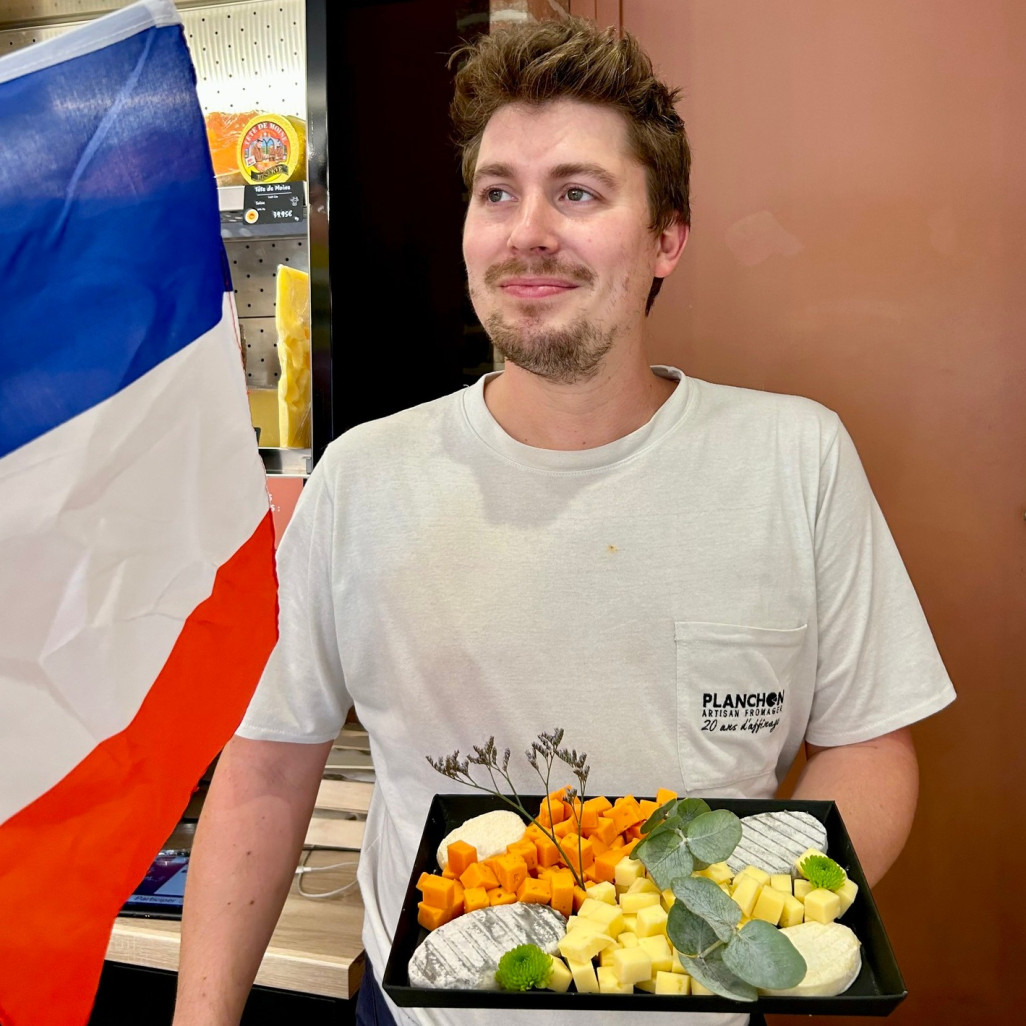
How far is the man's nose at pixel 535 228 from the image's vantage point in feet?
3.72

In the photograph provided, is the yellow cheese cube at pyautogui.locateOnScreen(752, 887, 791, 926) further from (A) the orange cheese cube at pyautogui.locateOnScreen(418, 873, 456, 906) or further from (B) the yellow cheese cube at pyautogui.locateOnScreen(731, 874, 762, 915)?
(A) the orange cheese cube at pyautogui.locateOnScreen(418, 873, 456, 906)

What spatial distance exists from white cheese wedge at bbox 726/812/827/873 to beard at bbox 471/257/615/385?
59 centimetres

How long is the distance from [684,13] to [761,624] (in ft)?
4.22

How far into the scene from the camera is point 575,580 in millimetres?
1194

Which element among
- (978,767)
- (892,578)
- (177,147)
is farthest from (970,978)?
(177,147)

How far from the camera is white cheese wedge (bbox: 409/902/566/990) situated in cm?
71

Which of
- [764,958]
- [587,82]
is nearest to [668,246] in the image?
[587,82]

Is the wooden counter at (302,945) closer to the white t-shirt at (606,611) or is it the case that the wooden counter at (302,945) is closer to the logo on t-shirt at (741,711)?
the white t-shirt at (606,611)

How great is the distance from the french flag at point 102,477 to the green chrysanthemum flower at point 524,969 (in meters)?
0.27

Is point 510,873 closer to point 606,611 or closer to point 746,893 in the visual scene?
point 746,893

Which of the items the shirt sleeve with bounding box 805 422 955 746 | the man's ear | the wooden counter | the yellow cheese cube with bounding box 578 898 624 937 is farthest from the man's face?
the wooden counter

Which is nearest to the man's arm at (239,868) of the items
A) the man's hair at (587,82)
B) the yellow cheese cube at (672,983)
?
the yellow cheese cube at (672,983)

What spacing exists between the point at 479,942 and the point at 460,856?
91mm

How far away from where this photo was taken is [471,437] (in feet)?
4.22
